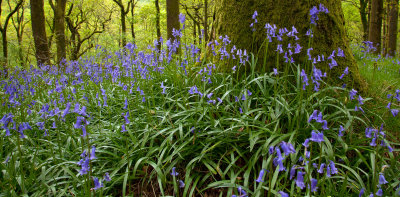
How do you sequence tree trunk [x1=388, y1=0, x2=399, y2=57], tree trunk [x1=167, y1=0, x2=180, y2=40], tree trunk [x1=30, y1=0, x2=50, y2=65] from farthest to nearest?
tree trunk [x1=388, y1=0, x2=399, y2=57], tree trunk [x1=30, y1=0, x2=50, y2=65], tree trunk [x1=167, y1=0, x2=180, y2=40]

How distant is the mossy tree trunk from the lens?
3.15 m

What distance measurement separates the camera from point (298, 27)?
10.4 feet

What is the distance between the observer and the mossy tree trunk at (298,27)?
124 inches

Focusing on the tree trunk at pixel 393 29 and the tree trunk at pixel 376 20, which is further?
the tree trunk at pixel 393 29

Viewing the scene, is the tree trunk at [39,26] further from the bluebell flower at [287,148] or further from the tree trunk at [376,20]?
the tree trunk at [376,20]

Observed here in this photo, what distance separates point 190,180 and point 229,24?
225cm

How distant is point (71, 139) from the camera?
2805mm

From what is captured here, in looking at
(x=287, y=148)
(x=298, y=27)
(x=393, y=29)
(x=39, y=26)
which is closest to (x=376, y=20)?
(x=393, y=29)

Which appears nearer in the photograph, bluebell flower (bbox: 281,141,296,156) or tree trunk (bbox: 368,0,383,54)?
bluebell flower (bbox: 281,141,296,156)

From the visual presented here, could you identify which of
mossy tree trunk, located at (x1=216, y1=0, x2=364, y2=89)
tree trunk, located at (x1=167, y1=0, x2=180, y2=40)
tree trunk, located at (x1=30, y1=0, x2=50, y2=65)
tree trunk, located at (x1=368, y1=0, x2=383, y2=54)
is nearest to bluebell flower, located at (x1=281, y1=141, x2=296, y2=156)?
mossy tree trunk, located at (x1=216, y1=0, x2=364, y2=89)

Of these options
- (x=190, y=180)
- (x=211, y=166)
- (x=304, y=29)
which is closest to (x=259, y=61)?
(x=304, y=29)

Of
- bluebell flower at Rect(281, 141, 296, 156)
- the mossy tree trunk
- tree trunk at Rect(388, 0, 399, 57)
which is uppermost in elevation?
tree trunk at Rect(388, 0, 399, 57)

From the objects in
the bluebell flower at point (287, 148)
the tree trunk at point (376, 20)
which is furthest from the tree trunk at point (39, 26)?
the tree trunk at point (376, 20)

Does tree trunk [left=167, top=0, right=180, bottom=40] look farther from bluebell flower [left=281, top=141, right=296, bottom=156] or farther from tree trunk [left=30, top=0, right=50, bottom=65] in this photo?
bluebell flower [left=281, top=141, right=296, bottom=156]
